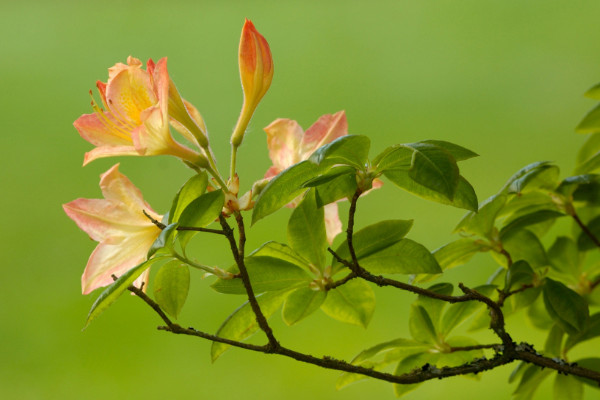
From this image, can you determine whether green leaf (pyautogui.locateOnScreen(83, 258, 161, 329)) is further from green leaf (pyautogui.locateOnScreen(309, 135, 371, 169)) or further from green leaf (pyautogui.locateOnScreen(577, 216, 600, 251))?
green leaf (pyautogui.locateOnScreen(577, 216, 600, 251))

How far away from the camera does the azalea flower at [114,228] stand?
570mm

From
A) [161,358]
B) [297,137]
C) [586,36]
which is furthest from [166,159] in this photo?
[586,36]

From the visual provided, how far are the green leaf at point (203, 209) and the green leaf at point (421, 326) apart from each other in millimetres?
269

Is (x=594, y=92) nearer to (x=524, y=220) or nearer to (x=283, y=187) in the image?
(x=524, y=220)

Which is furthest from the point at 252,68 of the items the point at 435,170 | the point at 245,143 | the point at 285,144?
the point at 245,143

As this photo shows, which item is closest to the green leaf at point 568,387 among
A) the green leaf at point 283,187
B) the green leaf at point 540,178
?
the green leaf at point 540,178

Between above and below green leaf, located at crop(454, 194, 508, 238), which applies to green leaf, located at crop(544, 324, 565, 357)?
below

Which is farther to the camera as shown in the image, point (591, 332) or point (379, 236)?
point (591, 332)

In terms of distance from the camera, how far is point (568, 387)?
751mm

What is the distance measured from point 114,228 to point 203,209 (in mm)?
112

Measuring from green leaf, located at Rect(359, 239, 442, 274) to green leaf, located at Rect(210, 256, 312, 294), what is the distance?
0.07 m

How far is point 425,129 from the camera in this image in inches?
66.5

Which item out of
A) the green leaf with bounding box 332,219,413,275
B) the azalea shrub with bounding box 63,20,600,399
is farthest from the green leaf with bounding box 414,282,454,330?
the green leaf with bounding box 332,219,413,275

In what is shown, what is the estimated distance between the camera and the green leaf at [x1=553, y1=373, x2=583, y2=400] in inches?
29.4
